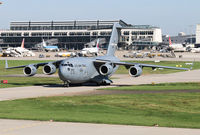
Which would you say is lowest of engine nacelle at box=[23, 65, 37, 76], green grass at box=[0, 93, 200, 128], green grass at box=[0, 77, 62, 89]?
green grass at box=[0, 77, 62, 89]

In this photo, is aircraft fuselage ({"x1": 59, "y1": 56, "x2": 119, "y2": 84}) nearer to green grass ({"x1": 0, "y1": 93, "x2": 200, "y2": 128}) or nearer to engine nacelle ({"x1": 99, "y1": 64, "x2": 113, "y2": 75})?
engine nacelle ({"x1": 99, "y1": 64, "x2": 113, "y2": 75})

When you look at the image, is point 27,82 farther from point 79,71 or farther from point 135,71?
point 135,71

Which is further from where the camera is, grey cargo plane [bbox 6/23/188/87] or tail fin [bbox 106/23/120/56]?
tail fin [bbox 106/23/120/56]

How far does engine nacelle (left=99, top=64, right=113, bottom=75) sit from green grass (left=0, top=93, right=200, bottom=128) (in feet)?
34.6

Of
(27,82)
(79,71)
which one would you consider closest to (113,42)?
(79,71)

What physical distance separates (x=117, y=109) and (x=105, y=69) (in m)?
19.7

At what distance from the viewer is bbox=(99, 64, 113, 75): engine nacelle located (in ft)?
162

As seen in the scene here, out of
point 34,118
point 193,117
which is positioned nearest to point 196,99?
point 193,117

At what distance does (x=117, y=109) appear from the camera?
98.3ft

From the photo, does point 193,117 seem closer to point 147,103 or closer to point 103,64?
point 147,103

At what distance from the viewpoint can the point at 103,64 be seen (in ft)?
167

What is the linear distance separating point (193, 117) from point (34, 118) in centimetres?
871

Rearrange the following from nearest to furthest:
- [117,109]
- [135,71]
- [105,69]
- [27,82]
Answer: [117,109]
[135,71]
[105,69]
[27,82]

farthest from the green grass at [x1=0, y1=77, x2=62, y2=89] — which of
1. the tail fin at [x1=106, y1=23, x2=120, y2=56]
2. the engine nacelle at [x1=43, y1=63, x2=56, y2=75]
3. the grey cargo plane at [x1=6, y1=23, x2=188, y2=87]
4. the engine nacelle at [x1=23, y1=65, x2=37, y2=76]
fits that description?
the tail fin at [x1=106, y1=23, x2=120, y2=56]
